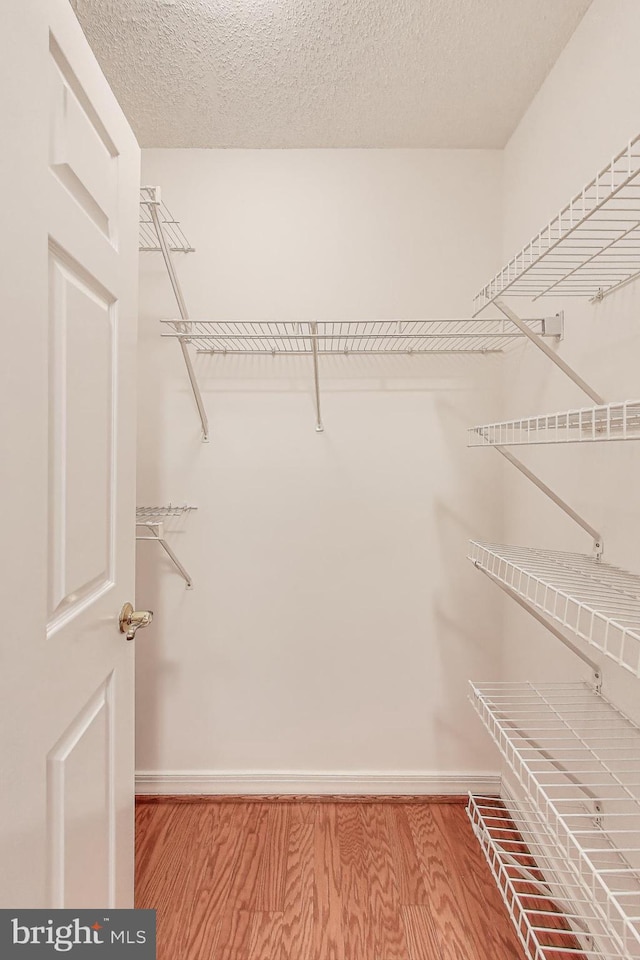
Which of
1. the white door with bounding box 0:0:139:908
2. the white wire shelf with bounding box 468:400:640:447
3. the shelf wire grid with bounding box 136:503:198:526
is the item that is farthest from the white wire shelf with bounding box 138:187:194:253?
the white wire shelf with bounding box 468:400:640:447

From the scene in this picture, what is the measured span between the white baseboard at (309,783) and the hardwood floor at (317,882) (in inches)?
1.7

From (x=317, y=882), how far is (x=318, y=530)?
1.11 metres

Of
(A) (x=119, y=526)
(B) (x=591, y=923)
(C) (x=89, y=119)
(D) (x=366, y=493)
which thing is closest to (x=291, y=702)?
(D) (x=366, y=493)

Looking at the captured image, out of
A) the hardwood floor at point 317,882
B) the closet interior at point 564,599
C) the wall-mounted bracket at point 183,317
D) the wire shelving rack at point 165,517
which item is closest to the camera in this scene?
the closet interior at point 564,599

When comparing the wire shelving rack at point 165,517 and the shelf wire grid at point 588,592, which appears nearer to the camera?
the shelf wire grid at point 588,592

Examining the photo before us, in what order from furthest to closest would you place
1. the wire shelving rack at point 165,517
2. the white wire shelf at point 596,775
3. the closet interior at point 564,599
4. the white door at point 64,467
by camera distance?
1. the wire shelving rack at point 165,517
2. the white wire shelf at point 596,775
3. the closet interior at point 564,599
4. the white door at point 64,467

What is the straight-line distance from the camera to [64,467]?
838 mm

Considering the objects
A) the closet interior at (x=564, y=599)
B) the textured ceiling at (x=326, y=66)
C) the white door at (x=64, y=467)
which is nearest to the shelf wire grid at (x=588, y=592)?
the closet interior at (x=564, y=599)

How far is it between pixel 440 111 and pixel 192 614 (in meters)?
2.00

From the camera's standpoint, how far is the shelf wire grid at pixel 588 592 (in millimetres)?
817

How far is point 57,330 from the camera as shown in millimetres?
816

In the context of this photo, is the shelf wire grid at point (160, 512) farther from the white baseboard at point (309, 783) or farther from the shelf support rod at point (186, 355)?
the white baseboard at point (309, 783)

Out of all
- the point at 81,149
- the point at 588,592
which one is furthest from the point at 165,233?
the point at 588,592

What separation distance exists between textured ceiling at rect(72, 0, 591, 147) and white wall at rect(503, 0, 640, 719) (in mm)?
143
